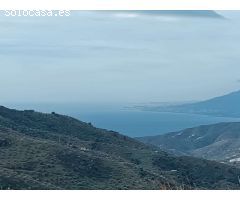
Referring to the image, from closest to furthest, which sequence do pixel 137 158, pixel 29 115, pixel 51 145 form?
pixel 51 145
pixel 137 158
pixel 29 115

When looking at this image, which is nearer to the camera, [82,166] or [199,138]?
[82,166]

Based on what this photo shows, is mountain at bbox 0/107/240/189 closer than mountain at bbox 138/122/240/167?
Yes

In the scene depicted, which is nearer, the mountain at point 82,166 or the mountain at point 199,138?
the mountain at point 82,166

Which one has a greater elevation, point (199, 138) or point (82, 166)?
point (199, 138)
